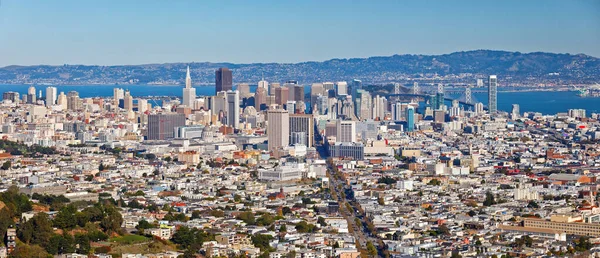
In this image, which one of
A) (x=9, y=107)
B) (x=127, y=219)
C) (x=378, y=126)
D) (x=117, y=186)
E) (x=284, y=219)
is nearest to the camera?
(x=127, y=219)

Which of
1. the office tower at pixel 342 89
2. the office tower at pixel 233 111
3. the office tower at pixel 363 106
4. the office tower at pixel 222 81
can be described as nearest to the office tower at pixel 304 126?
the office tower at pixel 233 111

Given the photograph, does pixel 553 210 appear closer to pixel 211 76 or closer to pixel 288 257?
pixel 288 257

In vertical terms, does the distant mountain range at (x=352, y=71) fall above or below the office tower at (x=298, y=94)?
above

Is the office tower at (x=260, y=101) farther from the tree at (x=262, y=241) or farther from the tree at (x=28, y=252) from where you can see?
the tree at (x=28, y=252)

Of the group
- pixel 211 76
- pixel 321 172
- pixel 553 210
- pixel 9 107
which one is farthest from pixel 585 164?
pixel 211 76

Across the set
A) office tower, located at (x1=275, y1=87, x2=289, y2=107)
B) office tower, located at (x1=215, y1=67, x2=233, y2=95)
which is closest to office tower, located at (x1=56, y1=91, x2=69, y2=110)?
office tower, located at (x1=275, y1=87, x2=289, y2=107)

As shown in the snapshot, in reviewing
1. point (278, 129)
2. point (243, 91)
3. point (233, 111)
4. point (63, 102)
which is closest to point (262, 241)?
point (278, 129)

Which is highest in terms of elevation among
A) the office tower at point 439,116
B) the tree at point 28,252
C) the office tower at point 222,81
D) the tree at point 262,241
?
the office tower at point 222,81

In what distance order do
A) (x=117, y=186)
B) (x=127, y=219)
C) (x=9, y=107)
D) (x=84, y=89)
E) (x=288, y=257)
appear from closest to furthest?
1. (x=288, y=257)
2. (x=127, y=219)
3. (x=117, y=186)
4. (x=9, y=107)
5. (x=84, y=89)
